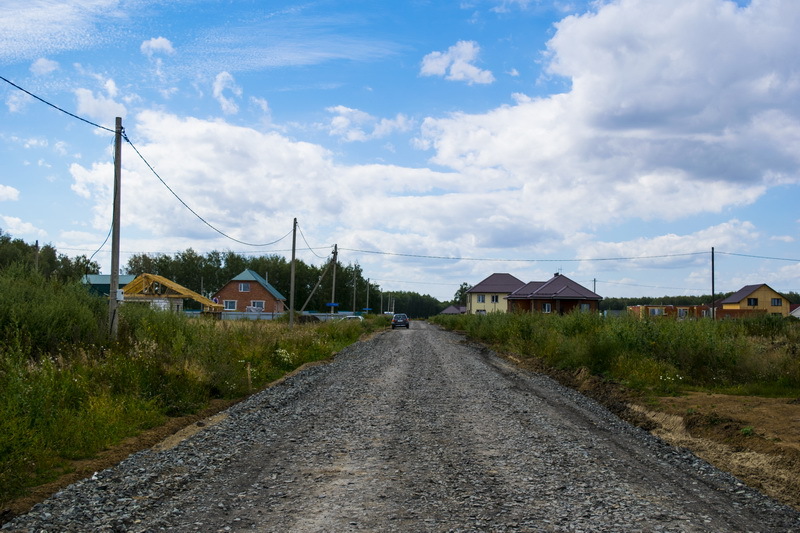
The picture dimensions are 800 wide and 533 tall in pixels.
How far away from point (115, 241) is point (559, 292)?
162 ft

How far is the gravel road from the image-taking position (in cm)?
545

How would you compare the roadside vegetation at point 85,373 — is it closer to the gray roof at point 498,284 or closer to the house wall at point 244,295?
the house wall at point 244,295

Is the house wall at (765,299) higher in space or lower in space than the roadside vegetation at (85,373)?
higher

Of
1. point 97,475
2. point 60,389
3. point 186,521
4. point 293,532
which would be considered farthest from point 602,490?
point 60,389

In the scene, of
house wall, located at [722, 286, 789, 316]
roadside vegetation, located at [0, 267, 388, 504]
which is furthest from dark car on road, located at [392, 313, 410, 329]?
house wall, located at [722, 286, 789, 316]

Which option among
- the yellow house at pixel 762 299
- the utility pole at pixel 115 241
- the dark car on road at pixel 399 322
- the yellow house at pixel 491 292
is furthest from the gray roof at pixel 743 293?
the utility pole at pixel 115 241

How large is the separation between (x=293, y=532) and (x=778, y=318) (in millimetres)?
28318

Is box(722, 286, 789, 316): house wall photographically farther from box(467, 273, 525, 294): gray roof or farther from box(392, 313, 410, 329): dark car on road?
box(392, 313, 410, 329): dark car on road

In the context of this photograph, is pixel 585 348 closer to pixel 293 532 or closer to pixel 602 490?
pixel 602 490

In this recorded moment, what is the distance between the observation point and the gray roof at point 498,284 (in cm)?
8638

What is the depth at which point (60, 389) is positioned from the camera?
9.82 meters

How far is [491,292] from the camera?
86562 millimetres

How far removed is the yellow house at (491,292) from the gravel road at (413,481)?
74842mm

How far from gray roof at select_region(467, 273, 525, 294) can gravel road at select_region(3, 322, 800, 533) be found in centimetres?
7547
